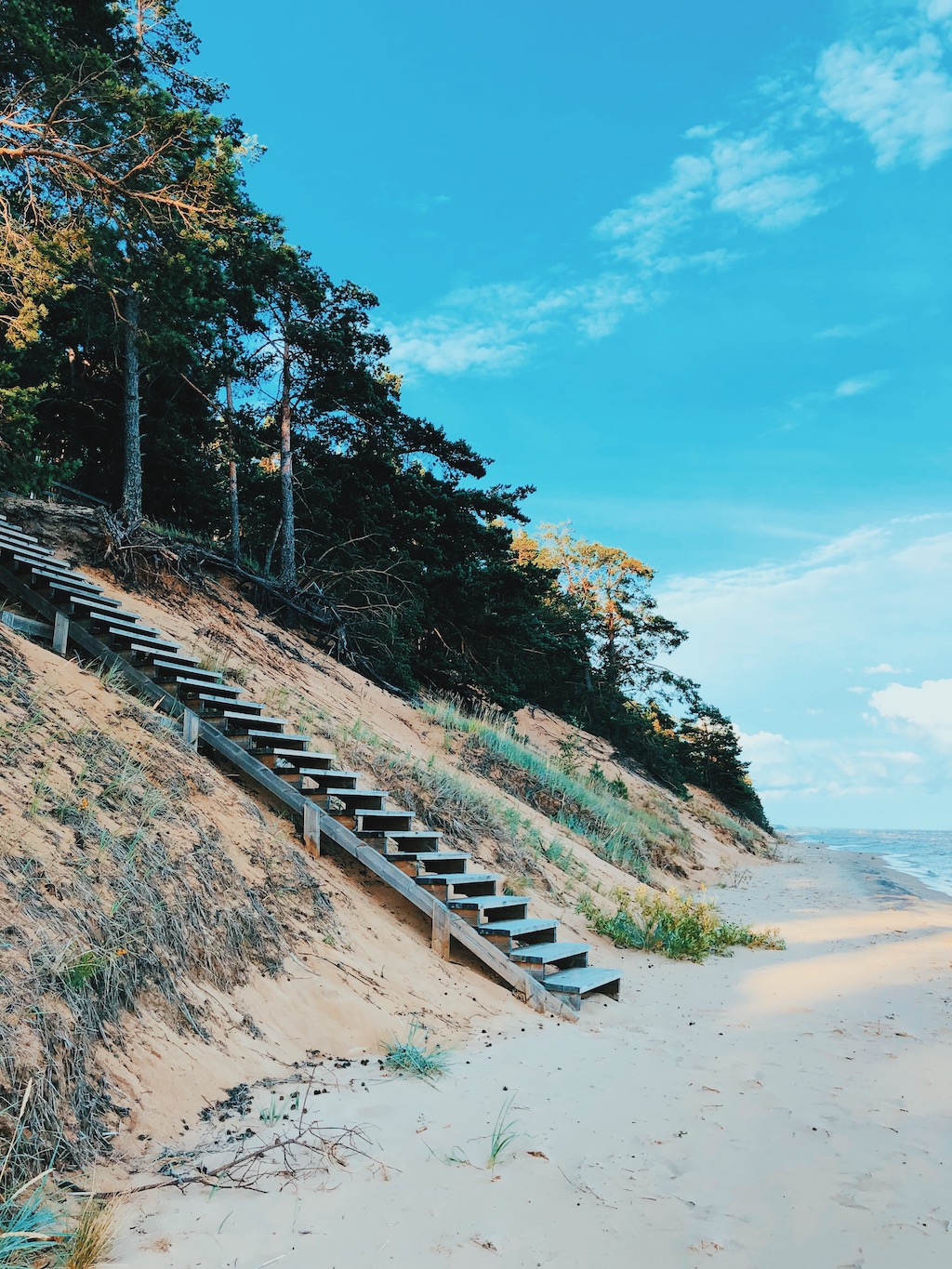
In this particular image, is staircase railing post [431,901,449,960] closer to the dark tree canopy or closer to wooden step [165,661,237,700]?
wooden step [165,661,237,700]

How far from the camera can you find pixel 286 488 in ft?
56.2

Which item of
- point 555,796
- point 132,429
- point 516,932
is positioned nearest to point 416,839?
point 516,932

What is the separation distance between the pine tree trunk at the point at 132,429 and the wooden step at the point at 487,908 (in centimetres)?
868

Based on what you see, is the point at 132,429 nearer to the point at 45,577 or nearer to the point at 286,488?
the point at 286,488

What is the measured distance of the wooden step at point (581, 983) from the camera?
6492mm

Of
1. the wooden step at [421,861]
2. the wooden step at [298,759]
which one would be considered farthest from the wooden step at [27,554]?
the wooden step at [421,861]

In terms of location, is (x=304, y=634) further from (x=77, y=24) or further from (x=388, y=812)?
(x=77, y=24)

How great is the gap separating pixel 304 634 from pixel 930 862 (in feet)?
89.4

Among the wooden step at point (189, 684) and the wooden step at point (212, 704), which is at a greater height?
the wooden step at point (189, 684)

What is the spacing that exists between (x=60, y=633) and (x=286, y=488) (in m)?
9.70

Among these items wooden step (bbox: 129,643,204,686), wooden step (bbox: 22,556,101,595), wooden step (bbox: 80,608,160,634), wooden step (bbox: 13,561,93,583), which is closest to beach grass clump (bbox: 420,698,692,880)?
wooden step (bbox: 129,643,204,686)

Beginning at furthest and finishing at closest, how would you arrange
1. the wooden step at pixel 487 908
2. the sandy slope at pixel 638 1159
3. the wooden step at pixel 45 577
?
the wooden step at pixel 45 577
the wooden step at pixel 487 908
the sandy slope at pixel 638 1159

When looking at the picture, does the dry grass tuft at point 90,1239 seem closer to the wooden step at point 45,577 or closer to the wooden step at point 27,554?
the wooden step at point 45,577

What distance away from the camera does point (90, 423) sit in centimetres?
1892
